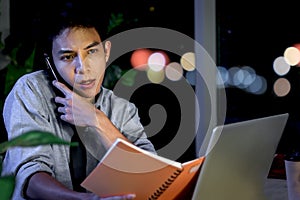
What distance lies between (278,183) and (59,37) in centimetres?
89

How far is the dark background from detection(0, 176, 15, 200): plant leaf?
2496 millimetres

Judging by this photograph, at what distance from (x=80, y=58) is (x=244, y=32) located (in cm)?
189

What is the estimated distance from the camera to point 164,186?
101 cm

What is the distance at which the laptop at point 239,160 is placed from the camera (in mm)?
986

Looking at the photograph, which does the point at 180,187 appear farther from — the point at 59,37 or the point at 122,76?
the point at 122,76

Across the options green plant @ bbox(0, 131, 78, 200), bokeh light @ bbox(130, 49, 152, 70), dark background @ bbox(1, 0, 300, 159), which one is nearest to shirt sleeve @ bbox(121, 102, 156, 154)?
dark background @ bbox(1, 0, 300, 159)

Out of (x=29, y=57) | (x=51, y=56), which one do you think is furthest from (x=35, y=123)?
(x=29, y=57)

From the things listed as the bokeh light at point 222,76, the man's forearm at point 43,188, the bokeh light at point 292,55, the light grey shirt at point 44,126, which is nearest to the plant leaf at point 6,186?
the man's forearm at point 43,188

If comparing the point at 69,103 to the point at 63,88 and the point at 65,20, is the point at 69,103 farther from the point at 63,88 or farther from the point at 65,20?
the point at 65,20

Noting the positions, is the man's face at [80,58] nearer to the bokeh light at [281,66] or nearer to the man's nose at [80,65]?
the man's nose at [80,65]

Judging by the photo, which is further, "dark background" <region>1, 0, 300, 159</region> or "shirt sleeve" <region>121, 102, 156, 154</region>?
"dark background" <region>1, 0, 300, 159</region>

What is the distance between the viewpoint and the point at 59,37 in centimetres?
174

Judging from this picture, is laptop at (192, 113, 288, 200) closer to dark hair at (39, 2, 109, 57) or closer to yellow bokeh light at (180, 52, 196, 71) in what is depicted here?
dark hair at (39, 2, 109, 57)

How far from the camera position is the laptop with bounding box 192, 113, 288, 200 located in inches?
38.8
